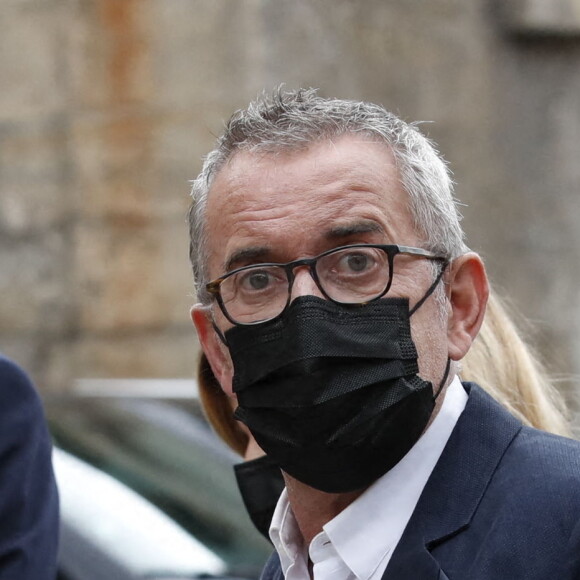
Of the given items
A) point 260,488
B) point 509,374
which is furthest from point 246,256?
point 509,374

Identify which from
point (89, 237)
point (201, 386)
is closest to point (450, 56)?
point (89, 237)

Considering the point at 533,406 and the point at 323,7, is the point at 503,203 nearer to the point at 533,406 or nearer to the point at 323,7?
the point at 323,7

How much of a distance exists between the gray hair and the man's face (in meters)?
0.02

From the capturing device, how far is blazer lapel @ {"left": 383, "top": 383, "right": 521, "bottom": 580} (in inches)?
82.3

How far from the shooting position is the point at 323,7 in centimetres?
767

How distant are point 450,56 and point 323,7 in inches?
43.7

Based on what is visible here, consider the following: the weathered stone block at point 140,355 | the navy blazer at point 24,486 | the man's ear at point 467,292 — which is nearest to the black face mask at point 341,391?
the man's ear at point 467,292

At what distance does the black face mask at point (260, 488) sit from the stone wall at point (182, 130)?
4.59 meters

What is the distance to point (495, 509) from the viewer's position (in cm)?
207

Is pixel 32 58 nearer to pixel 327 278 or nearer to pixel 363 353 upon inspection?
pixel 327 278

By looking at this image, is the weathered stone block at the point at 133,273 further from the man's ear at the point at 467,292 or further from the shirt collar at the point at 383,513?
the shirt collar at the point at 383,513

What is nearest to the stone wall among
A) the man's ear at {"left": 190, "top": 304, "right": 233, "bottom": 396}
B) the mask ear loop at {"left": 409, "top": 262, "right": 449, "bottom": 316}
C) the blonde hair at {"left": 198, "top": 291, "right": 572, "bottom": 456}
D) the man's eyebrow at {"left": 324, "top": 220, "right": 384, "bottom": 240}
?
the blonde hair at {"left": 198, "top": 291, "right": 572, "bottom": 456}

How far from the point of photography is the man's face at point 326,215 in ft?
7.50

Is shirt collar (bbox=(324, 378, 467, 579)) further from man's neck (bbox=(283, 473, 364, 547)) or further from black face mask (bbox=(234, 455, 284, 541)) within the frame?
black face mask (bbox=(234, 455, 284, 541))
